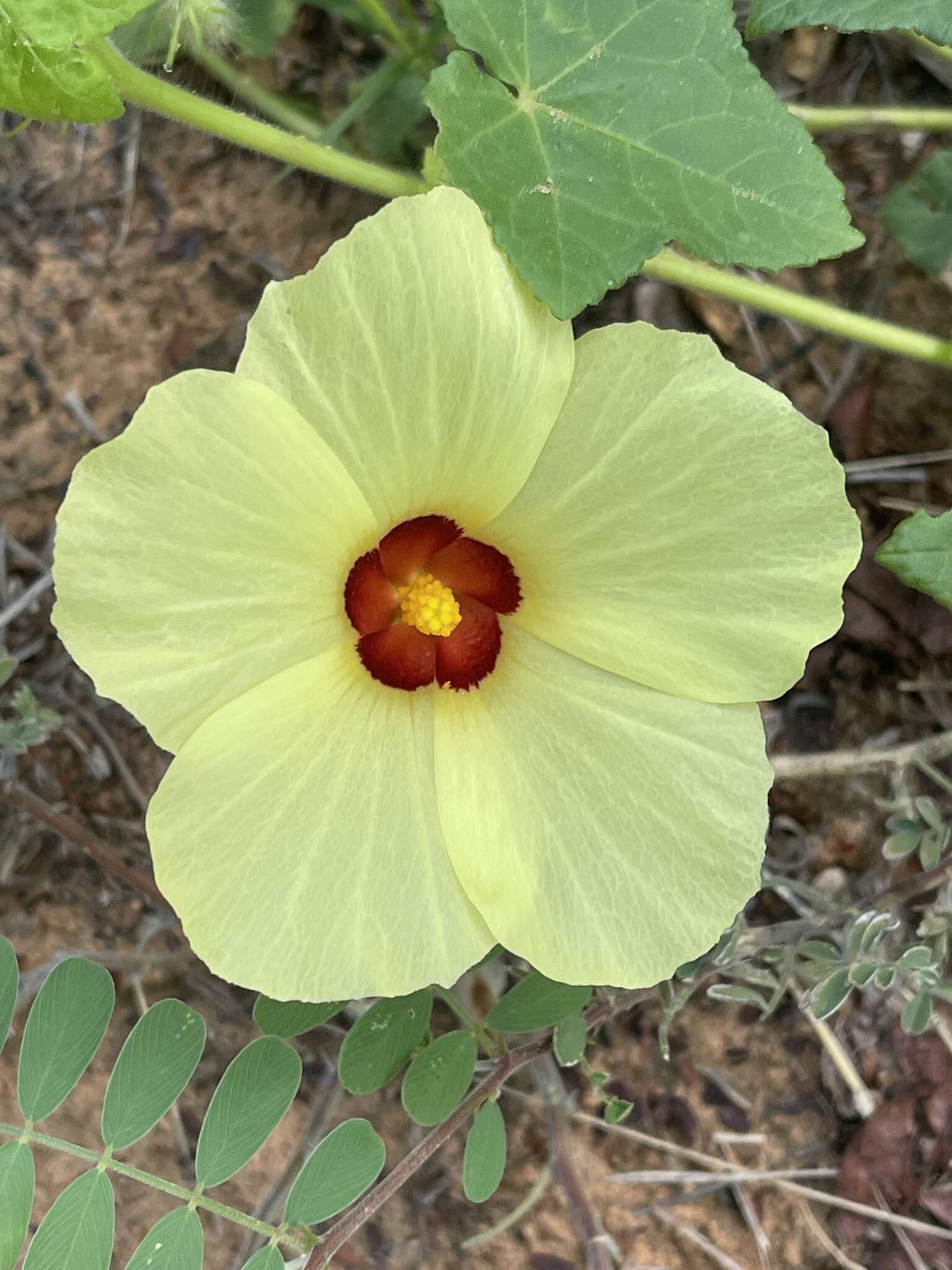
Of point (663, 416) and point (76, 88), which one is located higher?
point (76, 88)

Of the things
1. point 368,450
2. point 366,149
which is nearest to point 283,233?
point 366,149

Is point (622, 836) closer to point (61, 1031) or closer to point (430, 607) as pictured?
point (430, 607)

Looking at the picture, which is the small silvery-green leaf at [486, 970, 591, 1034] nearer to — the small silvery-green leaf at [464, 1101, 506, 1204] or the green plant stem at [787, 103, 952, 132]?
the small silvery-green leaf at [464, 1101, 506, 1204]

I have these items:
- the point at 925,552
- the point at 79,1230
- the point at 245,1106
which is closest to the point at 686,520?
the point at 925,552

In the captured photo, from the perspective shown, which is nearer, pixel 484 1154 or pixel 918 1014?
pixel 484 1154

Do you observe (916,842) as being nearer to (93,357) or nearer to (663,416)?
(663,416)

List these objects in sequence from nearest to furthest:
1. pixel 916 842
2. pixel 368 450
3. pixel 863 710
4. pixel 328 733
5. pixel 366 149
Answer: pixel 368 450
pixel 328 733
pixel 916 842
pixel 366 149
pixel 863 710

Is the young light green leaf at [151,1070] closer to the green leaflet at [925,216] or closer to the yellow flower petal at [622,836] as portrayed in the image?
the yellow flower petal at [622,836]
